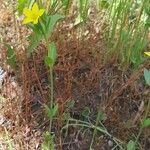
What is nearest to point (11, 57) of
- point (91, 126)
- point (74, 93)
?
point (74, 93)

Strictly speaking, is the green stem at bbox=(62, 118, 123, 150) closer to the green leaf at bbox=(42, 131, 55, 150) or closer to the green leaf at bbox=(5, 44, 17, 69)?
the green leaf at bbox=(42, 131, 55, 150)

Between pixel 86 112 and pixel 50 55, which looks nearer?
pixel 50 55

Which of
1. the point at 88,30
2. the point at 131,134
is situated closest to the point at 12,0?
the point at 88,30

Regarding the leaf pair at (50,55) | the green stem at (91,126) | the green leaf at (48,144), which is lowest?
the green stem at (91,126)

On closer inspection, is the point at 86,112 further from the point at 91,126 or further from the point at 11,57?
the point at 11,57

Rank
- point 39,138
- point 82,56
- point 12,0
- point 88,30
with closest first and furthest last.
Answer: point 39,138, point 82,56, point 88,30, point 12,0

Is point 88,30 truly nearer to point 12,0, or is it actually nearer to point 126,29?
point 126,29

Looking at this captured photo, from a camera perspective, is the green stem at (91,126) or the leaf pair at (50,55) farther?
the green stem at (91,126)

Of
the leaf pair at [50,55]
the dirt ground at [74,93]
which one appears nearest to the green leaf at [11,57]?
the dirt ground at [74,93]

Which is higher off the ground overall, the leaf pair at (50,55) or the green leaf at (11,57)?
the leaf pair at (50,55)

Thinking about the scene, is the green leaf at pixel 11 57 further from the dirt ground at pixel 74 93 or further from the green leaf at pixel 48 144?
the green leaf at pixel 48 144

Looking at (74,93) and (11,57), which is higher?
(11,57)

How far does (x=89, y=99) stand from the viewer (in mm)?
1548

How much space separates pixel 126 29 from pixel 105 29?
0.10 meters
